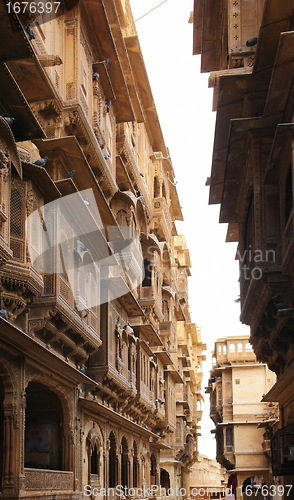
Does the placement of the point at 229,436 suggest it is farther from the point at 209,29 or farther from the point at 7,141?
the point at 7,141

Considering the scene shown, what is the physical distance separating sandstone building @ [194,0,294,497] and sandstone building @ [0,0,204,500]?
11.9 ft

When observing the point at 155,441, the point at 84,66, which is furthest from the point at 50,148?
the point at 155,441

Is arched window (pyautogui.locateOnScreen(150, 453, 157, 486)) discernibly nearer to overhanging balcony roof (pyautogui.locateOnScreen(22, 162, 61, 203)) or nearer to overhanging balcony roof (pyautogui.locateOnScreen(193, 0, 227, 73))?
overhanging balcony roof (pyautogui.locateOnScreen(193, 0, 227, 73))

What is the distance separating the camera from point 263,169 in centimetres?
1683

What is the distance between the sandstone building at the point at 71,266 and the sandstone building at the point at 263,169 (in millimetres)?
3619

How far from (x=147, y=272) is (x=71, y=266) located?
43.3 feet

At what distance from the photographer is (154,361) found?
29469 mm

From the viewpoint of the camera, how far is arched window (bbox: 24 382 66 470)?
1572 centimetres

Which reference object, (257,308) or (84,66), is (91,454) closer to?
(257,308)

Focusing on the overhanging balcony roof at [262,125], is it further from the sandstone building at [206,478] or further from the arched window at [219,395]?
the sandstone building at [206,478]

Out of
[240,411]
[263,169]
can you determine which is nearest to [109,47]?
[263,169]

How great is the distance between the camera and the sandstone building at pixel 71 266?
12.0m

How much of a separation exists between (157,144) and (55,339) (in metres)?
22.0

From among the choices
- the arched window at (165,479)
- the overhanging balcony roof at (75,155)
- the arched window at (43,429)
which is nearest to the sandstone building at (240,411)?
the arched window at (165,479)
